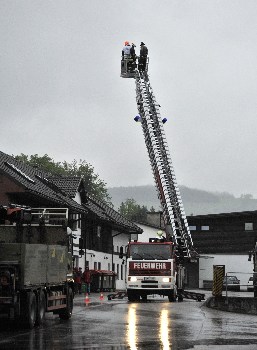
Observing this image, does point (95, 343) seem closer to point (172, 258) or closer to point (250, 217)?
point (172, 258)

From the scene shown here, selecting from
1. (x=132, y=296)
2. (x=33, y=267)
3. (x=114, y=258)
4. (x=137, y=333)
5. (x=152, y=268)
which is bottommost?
(x=137, y=333)

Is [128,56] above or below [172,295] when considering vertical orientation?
above

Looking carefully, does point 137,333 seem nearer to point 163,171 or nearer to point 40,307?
point 40,307

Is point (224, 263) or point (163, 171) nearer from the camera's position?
point (163, 171)

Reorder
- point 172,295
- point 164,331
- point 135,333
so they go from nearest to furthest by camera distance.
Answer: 1. point 135,333
2. point 164,331
3. point 172,295

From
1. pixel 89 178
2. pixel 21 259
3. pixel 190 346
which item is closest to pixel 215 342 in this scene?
pixel 190 346

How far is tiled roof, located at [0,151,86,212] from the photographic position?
47.3 m

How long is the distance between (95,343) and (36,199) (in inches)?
1333

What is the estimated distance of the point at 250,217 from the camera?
79812 millimetres

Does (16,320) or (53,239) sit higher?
(53,239)

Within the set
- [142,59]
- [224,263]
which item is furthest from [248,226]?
[142,59]

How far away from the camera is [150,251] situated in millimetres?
37000

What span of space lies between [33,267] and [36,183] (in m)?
34.6

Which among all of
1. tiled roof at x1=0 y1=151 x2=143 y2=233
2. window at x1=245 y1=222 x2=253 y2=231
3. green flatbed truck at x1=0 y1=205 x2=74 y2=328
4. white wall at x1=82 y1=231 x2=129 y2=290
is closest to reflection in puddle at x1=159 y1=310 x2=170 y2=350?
green flatbed truck at x1=0 y1=205 x2=74 y2=328
